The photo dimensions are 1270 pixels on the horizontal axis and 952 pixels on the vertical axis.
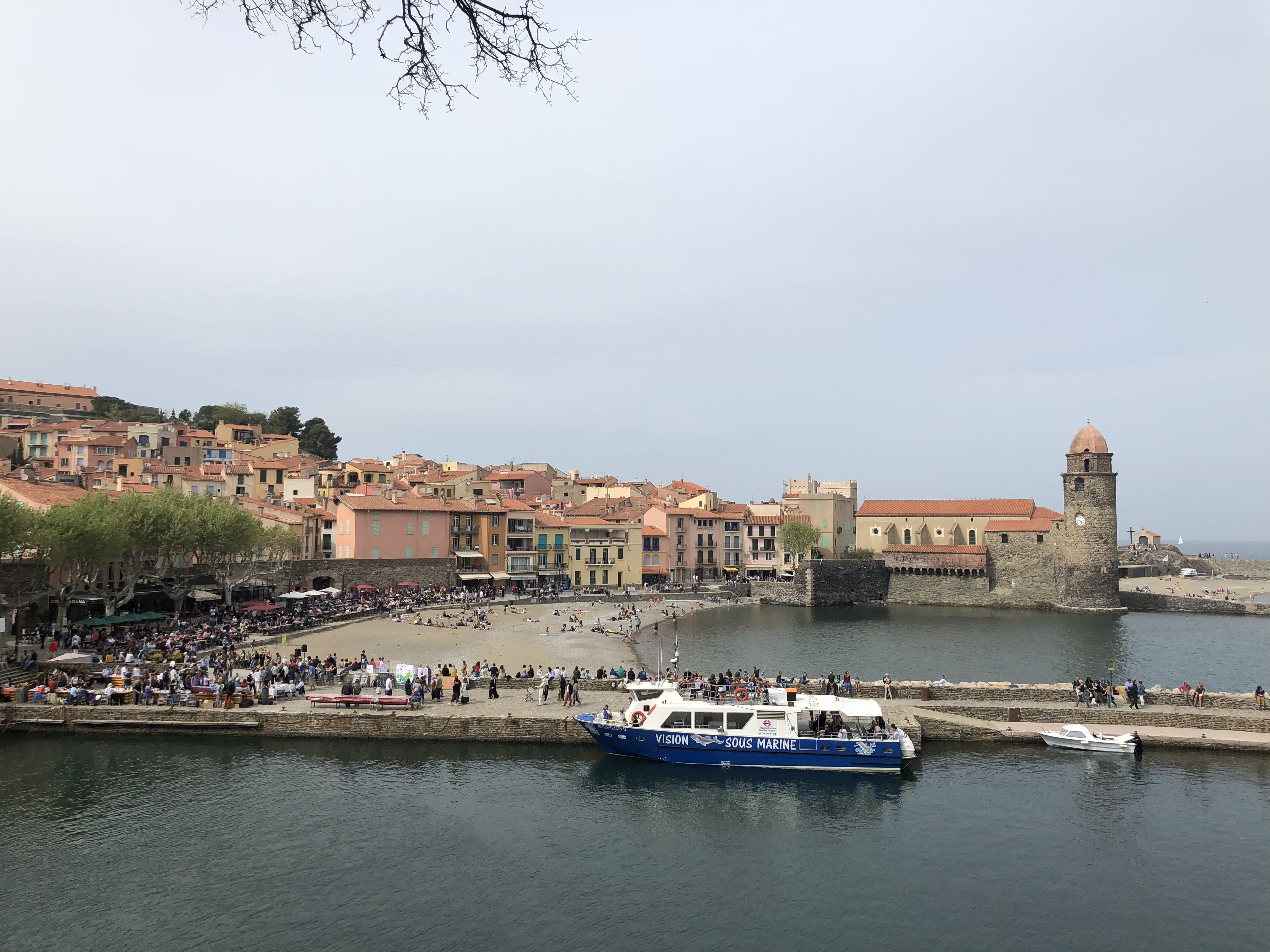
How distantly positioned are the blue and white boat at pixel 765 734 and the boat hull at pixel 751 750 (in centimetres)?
2

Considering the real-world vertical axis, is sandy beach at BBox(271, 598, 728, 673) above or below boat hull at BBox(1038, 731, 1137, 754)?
above

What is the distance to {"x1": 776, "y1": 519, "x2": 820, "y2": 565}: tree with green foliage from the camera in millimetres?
79188

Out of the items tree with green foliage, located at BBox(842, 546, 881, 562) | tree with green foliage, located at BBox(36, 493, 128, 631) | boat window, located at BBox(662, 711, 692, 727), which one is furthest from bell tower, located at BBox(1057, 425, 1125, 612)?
tree with green foliage, located at BBox(36, 493, 128, 631)

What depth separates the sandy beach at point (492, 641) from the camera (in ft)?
120

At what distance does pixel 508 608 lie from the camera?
5459 cm

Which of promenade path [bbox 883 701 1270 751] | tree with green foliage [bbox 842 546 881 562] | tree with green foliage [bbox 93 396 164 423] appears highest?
tree with green foliage [bbox 93 396 164 423]

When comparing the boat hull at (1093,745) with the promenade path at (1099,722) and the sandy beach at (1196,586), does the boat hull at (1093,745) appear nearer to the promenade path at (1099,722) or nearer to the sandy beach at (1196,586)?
the promenade path at (1099,722)

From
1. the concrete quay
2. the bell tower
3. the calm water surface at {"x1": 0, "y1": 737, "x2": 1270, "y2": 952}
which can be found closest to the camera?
the calm water surface at {"x1": 0, "y1": 737, "x2": 1270, "y2": 952}

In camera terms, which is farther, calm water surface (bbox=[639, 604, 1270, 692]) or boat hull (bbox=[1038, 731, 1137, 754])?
calm water surface (bbox=[639, 604, 1270, 692])

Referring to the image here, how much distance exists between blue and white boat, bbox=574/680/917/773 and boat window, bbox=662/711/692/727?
2 centimetres

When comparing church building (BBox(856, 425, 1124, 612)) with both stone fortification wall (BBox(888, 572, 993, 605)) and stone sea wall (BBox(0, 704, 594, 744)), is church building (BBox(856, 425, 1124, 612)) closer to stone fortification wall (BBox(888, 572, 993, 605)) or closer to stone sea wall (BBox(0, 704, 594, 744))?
stone fortification wall (BBox(888, 572, 993, 605))

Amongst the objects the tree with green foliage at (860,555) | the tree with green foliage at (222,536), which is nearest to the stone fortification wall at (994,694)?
the tree with green foliage at (222,536)

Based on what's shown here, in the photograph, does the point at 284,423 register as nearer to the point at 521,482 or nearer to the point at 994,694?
the point at 521,482

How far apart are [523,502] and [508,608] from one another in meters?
20.7
